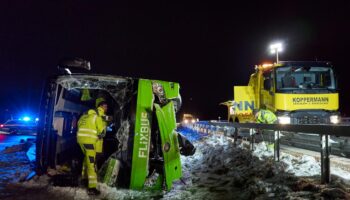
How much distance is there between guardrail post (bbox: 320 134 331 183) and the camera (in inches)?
215

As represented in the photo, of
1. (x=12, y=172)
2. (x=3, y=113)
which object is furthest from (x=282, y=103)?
(x=3, y=113)

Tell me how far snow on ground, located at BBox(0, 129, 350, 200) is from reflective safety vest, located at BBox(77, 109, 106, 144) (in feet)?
2.68

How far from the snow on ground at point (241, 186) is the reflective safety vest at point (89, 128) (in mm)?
818

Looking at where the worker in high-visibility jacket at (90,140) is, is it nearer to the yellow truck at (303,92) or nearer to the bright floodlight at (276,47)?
the yellow truck at (303,92)

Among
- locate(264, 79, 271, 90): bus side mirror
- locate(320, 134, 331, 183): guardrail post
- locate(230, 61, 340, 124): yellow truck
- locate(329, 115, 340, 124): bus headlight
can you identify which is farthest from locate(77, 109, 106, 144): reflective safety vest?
locate(329, 115, 340, 124): bus headlight

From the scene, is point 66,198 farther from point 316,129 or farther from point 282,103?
point 282,103

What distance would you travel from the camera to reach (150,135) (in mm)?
6348

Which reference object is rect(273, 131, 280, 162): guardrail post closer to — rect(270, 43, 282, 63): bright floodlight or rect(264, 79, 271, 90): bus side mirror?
rect(264, 79, 271, 90): bus side mirror

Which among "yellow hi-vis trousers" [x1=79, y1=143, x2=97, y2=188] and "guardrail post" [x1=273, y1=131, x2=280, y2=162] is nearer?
"yellow hi-vis trousers" [x1=79, y1=143, x2=97, y2=188]

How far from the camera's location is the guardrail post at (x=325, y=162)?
547 cm

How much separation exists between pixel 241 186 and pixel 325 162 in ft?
5.02

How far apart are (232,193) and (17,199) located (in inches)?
132

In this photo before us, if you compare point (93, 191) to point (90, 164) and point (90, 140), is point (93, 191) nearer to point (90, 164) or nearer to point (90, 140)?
point (90, 164)

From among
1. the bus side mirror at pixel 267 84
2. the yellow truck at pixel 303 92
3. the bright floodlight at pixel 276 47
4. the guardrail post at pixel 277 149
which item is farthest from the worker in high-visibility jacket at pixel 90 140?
the bright floodlight at pixel 276 47
